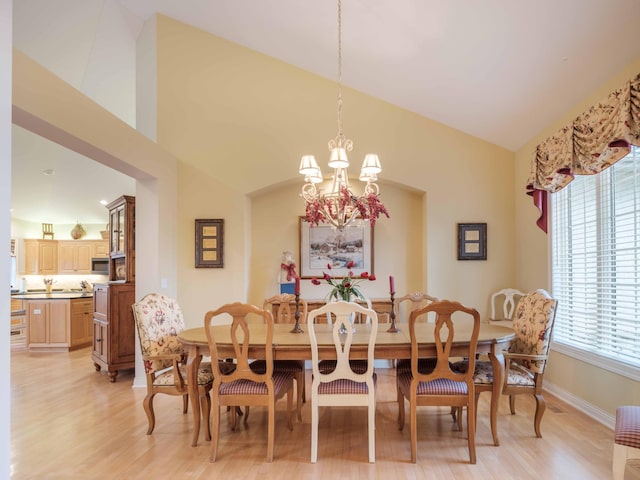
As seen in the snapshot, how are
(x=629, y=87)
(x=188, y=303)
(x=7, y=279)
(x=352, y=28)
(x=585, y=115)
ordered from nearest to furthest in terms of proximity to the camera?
1. (x=7, y=279)
2. (x=629, y=87)
3. (x=585, y=115)
4. (x=352, y=28)
5. (x=188, y=303)

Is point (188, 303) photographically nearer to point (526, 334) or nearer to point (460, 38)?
point (526, 334)

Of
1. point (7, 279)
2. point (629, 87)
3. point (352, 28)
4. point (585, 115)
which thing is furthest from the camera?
point (352, 28)

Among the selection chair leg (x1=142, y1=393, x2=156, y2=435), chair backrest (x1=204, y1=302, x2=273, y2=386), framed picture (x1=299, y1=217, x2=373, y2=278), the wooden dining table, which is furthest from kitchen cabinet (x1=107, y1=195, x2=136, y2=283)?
chair backrest (x1=204, y1=302, x2=273, y2=386)

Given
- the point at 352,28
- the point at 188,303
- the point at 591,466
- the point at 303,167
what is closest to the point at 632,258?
the point at 591,466

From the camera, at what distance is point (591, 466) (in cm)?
268

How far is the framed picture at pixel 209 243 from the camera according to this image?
200 inches

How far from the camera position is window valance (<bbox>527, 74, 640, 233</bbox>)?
2.60 metres

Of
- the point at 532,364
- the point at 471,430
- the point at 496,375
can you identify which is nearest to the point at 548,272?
the point at 532,364

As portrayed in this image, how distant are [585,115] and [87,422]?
456cm

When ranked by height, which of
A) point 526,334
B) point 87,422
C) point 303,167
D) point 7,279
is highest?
point 303,167

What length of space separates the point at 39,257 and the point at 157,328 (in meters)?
8.23

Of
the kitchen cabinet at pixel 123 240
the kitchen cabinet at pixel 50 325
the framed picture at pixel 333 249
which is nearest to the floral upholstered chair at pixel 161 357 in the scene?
the kitchen cabinet at pixel 123 240

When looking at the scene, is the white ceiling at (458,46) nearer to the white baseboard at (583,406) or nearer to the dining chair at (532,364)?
the dining chair at (532,364)

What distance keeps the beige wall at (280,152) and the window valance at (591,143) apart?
1.02 metres
